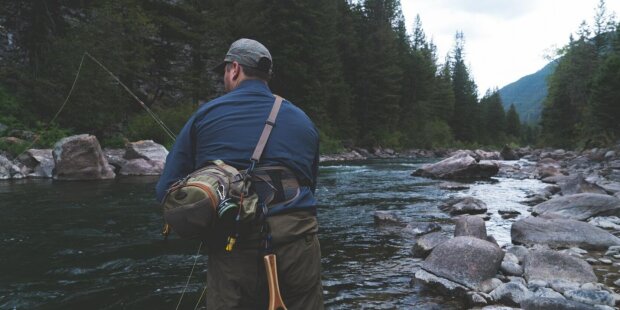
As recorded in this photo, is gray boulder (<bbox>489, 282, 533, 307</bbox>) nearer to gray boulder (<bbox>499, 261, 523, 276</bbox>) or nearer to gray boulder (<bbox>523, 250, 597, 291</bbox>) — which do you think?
gray boulder (<bbox>523, 250, 597, 291</bbox>)

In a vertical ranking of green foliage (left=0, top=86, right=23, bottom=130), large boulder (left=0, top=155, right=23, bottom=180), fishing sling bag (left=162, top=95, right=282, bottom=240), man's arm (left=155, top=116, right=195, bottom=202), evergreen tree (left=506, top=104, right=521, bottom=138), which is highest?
evergreen tree (left=506, top=104, right=521, bottom=138)

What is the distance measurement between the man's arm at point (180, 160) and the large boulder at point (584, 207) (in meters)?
8.54

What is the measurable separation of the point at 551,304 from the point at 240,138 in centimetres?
364

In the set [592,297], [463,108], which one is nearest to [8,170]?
[592,297]

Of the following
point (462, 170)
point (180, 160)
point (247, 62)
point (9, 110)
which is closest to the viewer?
point (180, 160)

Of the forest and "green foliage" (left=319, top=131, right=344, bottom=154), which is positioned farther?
"green foliage" (left=319, top=131, right=344, bottom=154)

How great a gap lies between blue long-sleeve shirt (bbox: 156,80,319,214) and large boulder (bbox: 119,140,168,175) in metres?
15.6

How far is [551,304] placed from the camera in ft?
13.6

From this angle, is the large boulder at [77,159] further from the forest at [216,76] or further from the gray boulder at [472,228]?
the gray boulder at [472,228]

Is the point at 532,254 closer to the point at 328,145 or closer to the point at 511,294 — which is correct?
the point at 511,294

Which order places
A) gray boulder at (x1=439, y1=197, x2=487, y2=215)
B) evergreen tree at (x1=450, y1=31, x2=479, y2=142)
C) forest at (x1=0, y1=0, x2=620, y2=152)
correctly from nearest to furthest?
gray boulder at (x1=439, y1=197, x2=487, y2=215) < forest at (x1=0, y1=0, x2=620, y2=152) < evergreen tree at (x1=450, y1=31, x2=479, y2=142)

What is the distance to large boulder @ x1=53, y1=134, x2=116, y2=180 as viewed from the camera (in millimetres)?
15516

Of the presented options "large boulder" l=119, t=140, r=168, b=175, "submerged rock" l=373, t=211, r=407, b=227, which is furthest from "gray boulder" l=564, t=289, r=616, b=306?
"large boulder" l=119, t=140, r=168, b=175

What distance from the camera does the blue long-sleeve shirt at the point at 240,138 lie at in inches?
89.7
